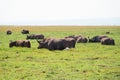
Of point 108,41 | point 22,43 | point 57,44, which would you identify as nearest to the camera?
point 57,44

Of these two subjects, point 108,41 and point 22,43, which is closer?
point 22,43

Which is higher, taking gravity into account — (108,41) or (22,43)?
(22,43)

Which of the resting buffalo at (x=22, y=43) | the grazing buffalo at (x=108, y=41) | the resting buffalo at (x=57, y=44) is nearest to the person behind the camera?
the resting buffalo at (x=57, y=44)

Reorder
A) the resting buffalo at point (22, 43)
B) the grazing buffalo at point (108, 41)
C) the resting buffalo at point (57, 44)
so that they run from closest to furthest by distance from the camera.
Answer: the resting buffalo at point (57, 44) < the resting buffalo at point (22, 43) < the grazing buffalo at point (108, 41)

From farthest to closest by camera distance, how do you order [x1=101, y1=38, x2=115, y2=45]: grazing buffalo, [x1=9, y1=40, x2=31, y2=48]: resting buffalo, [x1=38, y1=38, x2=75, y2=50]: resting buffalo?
[x1=101, y1=38, x2=115, y2=45]: grazing buffalo, [x1=9, y1=40, x2=31, y2=48]: resting buffalo, [x1=38, y1=38, x2=75, y2=50]: resting buffalo

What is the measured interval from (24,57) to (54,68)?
547 cm

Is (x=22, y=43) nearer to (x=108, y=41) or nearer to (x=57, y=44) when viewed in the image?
(x=57, y=44)

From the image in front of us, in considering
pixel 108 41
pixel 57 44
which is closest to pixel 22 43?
pixel 57 44

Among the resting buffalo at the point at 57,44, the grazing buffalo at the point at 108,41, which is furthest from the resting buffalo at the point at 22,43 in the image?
the grazing buffalo at the point at 108,41

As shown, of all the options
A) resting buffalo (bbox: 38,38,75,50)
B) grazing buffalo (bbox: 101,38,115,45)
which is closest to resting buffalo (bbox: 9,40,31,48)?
resting buffalo (bbox: 38,38,75,50)

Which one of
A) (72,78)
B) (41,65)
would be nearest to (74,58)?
(41,65)

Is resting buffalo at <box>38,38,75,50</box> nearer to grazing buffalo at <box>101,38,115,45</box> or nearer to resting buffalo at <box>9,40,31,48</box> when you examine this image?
resting buffalo at <box>9,40,31,48</box>

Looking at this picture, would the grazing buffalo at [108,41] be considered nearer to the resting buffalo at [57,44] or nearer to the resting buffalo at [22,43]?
the resting buffalo at [57,44]

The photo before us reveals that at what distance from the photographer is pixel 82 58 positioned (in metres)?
21.8
